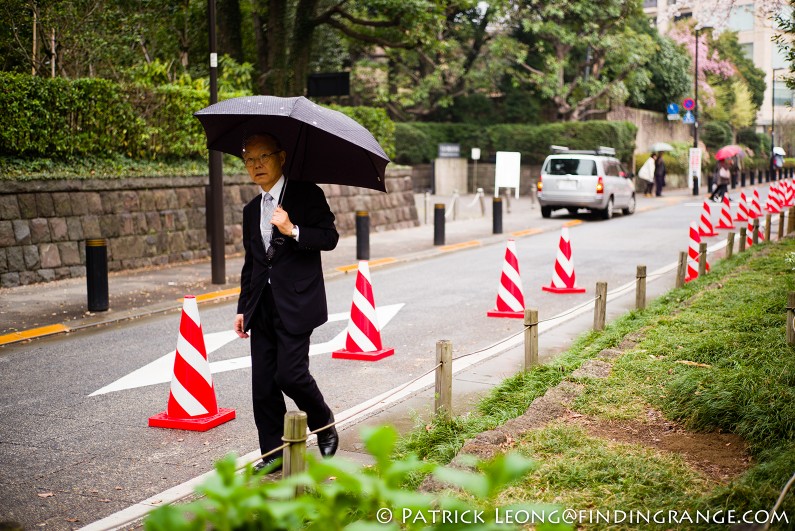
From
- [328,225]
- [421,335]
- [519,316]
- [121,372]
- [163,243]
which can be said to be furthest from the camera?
[163,243]

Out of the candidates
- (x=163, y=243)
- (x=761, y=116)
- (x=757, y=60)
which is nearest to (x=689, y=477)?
(x=163, y=243)

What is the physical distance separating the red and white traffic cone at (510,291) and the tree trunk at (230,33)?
A: 14133 millimetres

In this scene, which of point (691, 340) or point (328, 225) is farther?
point (691, 340)

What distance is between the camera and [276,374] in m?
4.89

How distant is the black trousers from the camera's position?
15.9 ft

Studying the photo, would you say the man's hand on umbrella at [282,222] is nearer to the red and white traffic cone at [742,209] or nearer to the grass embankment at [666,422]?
the grass embankment at [666,422]

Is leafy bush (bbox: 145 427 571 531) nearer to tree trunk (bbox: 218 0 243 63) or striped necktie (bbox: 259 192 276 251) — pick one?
striped necktie (bbox: 259 192 276 251)

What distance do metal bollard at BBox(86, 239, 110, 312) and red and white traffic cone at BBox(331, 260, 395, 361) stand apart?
391 cm

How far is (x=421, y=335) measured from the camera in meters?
9.51

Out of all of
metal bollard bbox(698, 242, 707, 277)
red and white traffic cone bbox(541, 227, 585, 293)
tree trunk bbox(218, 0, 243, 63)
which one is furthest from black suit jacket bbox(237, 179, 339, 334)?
tree trunk bbox(218, 0, 243, 63)

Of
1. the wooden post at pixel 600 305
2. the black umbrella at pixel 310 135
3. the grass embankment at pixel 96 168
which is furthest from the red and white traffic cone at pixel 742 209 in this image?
the black umbrella at pixel 310 135

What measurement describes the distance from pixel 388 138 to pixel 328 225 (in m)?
19.0

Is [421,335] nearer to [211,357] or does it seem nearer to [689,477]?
[211,357]

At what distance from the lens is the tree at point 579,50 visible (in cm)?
3681
